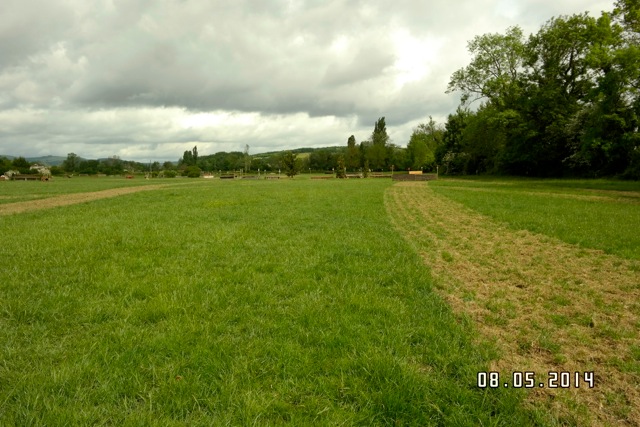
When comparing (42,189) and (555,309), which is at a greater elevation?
(42,189)

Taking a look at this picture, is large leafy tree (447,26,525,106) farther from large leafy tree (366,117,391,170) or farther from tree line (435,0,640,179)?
large leafy tree (366,117,391,170)

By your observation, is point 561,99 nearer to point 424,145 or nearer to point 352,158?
point 424,145

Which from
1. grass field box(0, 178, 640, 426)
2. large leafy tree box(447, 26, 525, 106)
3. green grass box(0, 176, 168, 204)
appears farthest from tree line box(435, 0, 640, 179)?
green grass box(0, 176, 168, 204)

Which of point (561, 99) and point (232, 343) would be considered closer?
point (232, 343)

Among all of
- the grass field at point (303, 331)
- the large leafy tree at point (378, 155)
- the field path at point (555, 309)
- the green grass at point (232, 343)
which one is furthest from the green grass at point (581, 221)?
the large leafy tree at point (378, 155)

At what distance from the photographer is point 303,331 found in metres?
4.07

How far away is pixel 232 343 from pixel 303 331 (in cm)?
83

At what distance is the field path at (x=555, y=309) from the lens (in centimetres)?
309

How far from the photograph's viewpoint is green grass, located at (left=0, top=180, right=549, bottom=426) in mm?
2834

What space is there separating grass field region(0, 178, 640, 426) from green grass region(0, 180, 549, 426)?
19 mm

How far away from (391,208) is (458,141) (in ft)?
201

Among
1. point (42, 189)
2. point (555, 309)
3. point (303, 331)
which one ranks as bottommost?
point (555, 309)

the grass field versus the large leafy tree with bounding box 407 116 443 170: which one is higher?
the large leafy tree with bounding box 407 116 443 170

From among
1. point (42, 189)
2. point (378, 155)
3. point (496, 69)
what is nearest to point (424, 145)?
point (378, 155)
